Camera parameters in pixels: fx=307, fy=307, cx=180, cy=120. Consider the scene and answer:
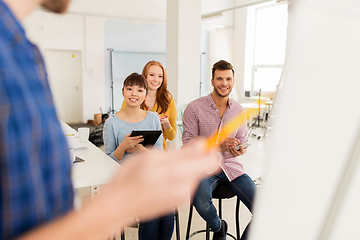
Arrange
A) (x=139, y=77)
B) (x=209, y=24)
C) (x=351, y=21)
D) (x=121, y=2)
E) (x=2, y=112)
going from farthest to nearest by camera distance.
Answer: (x=209, y=24) < (x=121, y=2) < (x=139, y=77) < (x=351, y=21) < (x=2, y=112)

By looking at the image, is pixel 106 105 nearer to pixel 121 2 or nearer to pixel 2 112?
pixel 121 2

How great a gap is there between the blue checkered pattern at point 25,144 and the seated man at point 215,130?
185 cm

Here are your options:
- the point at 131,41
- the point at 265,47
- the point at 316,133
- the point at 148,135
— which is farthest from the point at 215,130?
the point at 265,47

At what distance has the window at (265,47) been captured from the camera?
9.38 metres

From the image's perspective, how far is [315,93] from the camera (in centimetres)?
44

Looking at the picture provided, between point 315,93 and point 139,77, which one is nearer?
point 315,93

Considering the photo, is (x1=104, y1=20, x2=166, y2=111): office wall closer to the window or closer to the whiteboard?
the whiteboard

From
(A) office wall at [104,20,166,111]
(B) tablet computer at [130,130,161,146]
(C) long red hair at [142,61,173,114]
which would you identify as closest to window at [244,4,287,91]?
(A) office wall at [104,20,166,111]

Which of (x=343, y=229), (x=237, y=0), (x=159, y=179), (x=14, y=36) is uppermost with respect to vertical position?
(x=237, y=0)

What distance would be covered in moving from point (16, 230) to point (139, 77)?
6.91ft

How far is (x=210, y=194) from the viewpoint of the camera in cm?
215

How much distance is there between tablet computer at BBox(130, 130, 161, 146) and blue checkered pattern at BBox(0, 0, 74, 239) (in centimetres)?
162

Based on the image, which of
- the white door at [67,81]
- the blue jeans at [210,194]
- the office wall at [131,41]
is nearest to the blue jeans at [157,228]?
the blue jeans at [210,194]

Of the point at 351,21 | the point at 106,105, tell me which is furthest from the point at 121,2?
the point at 351,21
